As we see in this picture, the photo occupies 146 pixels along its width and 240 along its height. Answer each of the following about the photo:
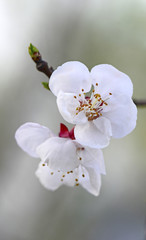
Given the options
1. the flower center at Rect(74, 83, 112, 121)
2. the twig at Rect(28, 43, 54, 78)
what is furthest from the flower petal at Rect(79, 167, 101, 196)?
the twig at Rect(28, 43, 54, 78)

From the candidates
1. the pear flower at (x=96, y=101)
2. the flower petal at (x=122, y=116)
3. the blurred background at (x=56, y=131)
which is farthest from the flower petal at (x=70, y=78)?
the blurred background at (x=56, y=131)

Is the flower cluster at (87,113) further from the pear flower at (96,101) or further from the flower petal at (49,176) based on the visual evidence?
the flower petal at (49,176)

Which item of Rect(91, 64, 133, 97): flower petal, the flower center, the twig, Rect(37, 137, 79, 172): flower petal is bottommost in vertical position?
Rect(37, 137, 79, 172): flower petal

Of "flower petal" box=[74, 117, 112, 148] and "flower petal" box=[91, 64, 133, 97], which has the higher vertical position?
"flower petal" box=[91, 64, 133, 97]

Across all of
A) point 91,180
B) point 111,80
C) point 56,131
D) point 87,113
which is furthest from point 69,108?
point 56,131

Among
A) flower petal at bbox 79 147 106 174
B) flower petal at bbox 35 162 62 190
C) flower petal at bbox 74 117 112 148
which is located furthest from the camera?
flower petal at bbox 35 162 62 190

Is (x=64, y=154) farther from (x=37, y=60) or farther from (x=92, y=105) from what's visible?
(x=37, y=60)

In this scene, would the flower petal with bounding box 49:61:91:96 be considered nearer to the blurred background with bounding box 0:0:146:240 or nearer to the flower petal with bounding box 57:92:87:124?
the flower petal with bounding box 57:92:87:124
